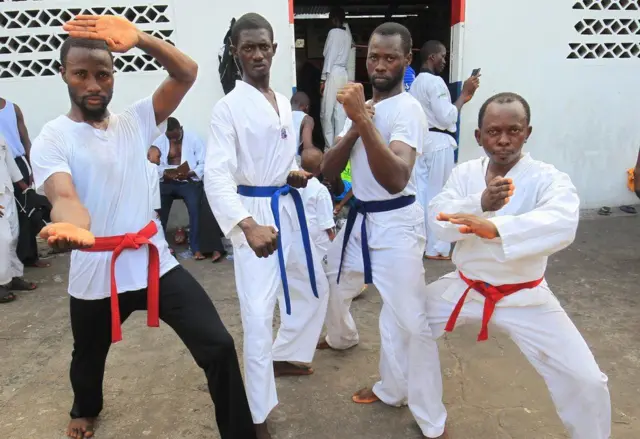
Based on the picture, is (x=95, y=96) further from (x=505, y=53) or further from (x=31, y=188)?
(x=505, y=53)

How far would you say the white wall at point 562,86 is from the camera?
5.98m

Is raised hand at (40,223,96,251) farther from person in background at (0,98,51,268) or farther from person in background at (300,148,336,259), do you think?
person in background at (0,98,51,268)

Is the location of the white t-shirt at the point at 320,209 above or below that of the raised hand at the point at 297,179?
below

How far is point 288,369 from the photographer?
310 cm

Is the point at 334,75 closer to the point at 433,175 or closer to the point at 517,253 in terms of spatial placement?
the point at 433,175

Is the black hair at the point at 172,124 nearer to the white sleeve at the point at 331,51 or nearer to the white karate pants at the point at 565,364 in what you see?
the white sleeve at the point at 331,51

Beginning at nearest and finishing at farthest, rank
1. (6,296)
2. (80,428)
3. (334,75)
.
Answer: (80,428)
(6,296)
(334,75)

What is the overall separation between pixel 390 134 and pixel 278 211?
0.69 meters

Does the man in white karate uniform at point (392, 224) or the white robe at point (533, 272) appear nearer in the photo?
the white robe at point (533, 272)

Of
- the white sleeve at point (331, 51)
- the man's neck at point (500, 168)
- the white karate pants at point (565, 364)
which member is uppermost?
the white sleeve at point (331, 51)

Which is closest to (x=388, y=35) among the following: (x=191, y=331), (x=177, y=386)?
(x=191, y=331)

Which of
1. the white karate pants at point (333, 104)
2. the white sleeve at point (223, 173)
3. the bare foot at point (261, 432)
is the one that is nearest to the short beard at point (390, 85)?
the white sleeve at point (223, 173)

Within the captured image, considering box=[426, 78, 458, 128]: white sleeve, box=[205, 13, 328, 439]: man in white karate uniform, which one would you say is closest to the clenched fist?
box=[205, 13, 328, 439]: man in white karate uniform

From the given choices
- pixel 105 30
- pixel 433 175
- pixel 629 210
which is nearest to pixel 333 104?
pixel 433 175
